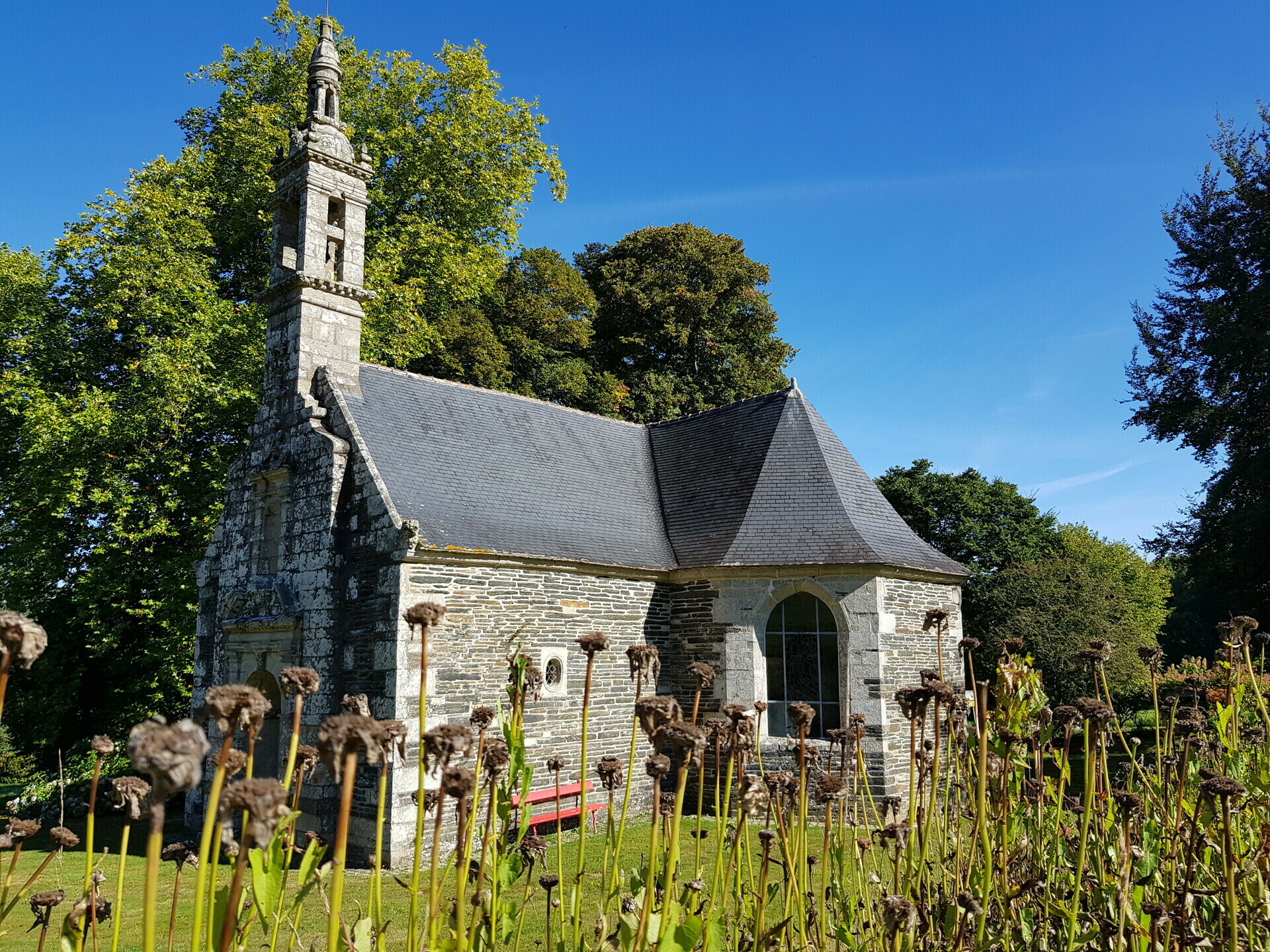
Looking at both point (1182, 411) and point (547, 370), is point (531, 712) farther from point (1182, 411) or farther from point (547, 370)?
point (1182, 411)

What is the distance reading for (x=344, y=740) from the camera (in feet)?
5.56

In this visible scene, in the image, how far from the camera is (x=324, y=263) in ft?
45.9

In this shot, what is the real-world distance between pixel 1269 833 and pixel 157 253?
18490 millimetres

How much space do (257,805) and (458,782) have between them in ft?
1.85

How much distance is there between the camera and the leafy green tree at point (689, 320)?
1053 inches

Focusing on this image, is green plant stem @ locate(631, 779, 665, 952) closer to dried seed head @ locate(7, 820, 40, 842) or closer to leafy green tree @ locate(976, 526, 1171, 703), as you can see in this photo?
dried seed head @ locate(7, 820, 40, 842)

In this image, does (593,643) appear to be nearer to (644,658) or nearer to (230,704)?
(644,658)

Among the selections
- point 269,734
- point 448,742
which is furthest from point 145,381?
point 448,742

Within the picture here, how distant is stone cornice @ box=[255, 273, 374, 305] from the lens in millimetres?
13523

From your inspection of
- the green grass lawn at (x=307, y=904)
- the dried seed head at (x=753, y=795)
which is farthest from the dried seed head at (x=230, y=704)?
the green grass lawn at (x=307, y=904)

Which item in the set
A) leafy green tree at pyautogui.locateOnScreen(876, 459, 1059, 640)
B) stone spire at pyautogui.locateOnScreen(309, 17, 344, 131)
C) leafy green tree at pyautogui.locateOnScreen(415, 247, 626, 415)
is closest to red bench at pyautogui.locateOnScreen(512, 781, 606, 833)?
stone spire at pyautogui.locateOnScreen(309, 17, 344, 131)

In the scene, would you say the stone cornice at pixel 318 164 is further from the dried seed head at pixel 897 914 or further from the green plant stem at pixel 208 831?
the dried seed head at pixel 897 914

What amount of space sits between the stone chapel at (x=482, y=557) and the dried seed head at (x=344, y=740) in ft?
31.1

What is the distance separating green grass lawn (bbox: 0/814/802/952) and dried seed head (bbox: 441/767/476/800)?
338cm
